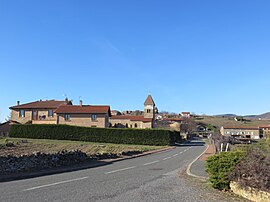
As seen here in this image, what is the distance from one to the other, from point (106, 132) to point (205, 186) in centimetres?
4121

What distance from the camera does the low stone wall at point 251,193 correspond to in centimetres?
805

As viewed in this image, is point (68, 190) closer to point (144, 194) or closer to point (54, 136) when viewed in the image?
point (144, 194)

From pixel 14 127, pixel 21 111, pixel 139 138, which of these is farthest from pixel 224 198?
pixel 21 111

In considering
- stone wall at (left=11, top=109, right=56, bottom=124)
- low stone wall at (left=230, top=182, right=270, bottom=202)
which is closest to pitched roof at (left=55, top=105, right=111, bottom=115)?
stone wall at (left=11, top=109, right=56, bottom=124)

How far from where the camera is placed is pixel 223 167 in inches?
397

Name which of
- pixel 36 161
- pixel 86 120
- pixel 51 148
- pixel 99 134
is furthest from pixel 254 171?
pixel 86 120

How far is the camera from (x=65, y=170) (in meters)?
17.0

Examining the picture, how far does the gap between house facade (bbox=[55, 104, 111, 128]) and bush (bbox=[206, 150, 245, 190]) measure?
57095 millimetres

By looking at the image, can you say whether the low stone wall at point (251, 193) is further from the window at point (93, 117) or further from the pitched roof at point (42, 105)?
the pitched roof at point (42, 105)

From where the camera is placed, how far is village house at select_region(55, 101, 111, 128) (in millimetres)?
67250

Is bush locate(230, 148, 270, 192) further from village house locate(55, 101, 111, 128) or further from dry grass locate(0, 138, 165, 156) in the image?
village house locate(55, 101, 111, 128)

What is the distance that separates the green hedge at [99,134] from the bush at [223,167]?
40.3 metres

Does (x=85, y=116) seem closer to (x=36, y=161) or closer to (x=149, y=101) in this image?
(x=149, y=101)

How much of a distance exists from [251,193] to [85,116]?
60.7m
